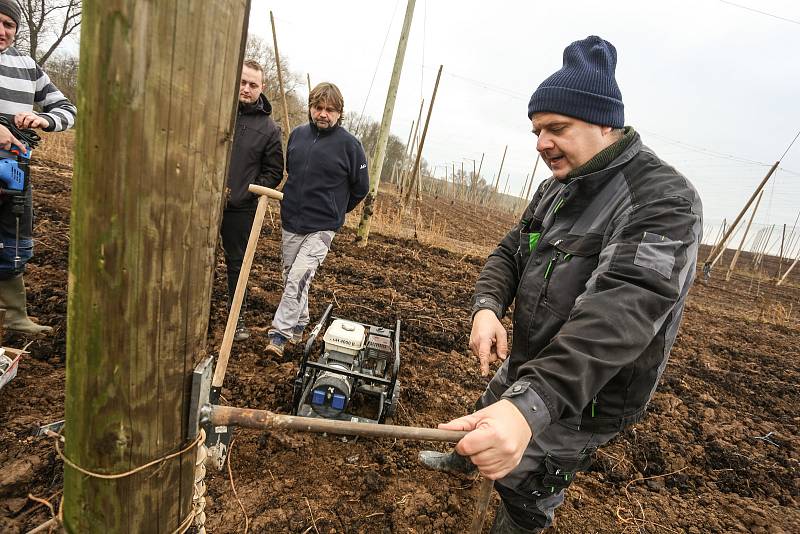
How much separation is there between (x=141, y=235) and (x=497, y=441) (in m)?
0.92

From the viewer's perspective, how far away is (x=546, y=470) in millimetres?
1562

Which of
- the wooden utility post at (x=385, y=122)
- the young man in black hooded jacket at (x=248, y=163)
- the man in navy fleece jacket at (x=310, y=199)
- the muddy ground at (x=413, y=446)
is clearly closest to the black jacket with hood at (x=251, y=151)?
the young man in black hooded jacket at (x=248, y=163)

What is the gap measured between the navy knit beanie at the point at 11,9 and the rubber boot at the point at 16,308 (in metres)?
1.64

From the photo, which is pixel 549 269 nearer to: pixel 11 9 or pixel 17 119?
pixel 17 119

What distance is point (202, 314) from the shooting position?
1.00m

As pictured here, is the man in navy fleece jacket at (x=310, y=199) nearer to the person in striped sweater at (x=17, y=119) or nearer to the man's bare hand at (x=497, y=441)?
the person in striped sweater at (x=17, y=119)

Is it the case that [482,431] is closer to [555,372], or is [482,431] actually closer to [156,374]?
[555,372]

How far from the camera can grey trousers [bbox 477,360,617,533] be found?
1.53 metres

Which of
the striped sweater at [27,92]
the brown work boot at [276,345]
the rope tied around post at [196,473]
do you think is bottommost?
the brown work boot at [276,345]

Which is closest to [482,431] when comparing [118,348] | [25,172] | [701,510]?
[118,348]

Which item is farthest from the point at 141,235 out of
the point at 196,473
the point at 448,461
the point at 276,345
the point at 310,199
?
the point at 276,345

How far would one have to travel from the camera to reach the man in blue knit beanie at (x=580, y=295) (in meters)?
1.08

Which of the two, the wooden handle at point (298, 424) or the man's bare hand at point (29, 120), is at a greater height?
the man's bare hand at point (29, 120)

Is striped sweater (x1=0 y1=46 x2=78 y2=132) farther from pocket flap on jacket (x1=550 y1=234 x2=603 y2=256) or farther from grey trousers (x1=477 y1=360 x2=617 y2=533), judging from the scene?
grey trousers (x1=477 y1=360 x2=617 y2=533)
